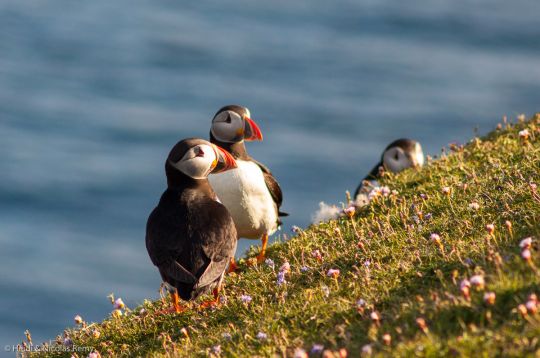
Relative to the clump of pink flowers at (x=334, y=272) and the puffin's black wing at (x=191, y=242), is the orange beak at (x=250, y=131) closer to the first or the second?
the puffin's black wing at (x=191, y=242)

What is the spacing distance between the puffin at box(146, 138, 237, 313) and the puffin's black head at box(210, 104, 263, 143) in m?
1.89

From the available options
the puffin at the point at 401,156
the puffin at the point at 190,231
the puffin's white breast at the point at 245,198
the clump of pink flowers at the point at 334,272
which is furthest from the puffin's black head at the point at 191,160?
the puffin at the point at 401,156

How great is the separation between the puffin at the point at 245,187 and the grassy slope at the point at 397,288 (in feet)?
1.22

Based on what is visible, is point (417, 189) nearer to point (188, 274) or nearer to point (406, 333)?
point (188, 274)

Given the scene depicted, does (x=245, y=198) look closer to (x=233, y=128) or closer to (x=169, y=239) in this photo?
(x=233, y=128)

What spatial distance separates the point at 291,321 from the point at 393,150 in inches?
466

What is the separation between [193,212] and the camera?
8.80 meters

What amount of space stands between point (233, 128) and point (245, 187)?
3.61ft

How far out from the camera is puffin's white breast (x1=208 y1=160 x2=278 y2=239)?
412 inches

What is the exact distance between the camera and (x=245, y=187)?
10.5 metres

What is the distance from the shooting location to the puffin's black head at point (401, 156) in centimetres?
1819

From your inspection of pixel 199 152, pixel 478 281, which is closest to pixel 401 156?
pixel 199 152

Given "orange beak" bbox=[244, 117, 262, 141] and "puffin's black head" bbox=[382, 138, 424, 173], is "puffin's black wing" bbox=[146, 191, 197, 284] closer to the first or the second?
"orange beak" bbox=[244, 117, 262, 141]

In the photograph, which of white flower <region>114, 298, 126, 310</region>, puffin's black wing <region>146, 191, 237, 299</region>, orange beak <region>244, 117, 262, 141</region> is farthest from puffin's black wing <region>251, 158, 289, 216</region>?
white flower <region>114, 298, 126, 310</region>
